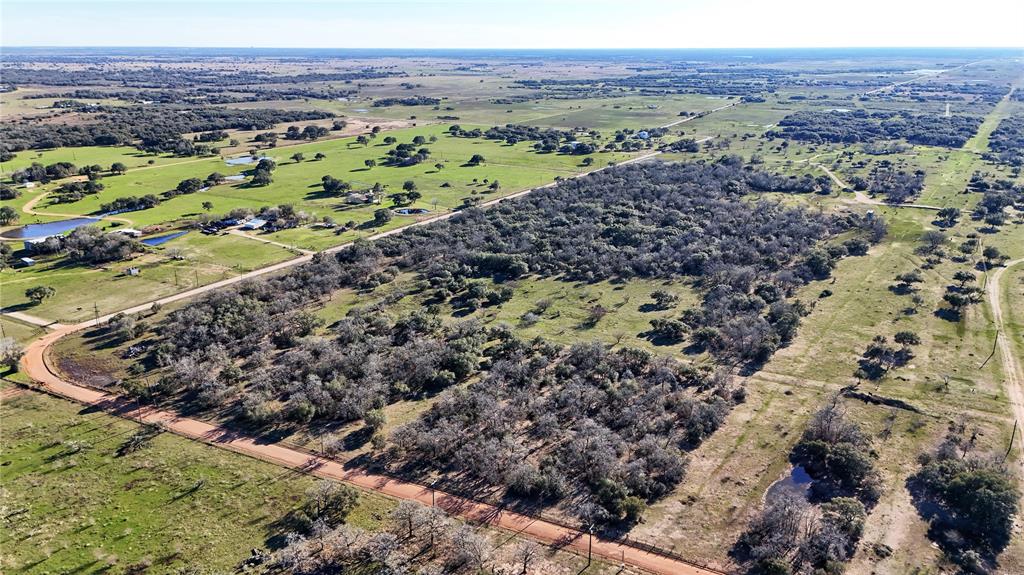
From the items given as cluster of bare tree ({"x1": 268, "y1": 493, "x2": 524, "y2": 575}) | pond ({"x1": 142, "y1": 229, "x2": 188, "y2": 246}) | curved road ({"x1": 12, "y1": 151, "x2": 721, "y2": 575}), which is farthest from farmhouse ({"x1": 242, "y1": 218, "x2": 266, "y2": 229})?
cluster of bare tree ({"x1": 268, "y1": 493, "x2": 524, "y2": 575})

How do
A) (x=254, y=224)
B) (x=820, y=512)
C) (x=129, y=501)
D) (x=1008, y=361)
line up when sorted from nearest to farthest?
(x=820, y=512) < (x=129, y=501) < (x=1008, y=361) < (x=254, y=224)

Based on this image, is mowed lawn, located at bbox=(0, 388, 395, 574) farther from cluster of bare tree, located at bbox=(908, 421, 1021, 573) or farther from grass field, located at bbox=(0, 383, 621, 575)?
cluster of bare tree, located at bbox=(908, 421, 1021, 573)

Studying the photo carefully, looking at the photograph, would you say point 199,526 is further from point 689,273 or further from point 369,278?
point 689,273

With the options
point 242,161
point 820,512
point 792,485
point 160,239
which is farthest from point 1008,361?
point 242,161

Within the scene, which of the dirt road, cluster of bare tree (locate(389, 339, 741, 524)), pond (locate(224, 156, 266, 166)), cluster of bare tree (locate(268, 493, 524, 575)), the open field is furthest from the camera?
pond (locate(224, 156, 266, 166))

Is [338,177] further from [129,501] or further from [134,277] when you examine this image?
[129,501]

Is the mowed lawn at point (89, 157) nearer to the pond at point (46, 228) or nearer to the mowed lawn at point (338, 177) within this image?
the mowed lawn at point (338, 177)

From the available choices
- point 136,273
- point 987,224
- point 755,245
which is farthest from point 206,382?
point 987,224
